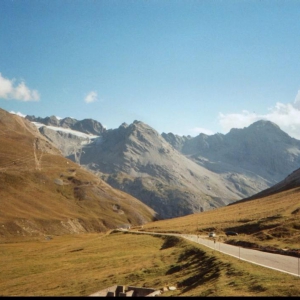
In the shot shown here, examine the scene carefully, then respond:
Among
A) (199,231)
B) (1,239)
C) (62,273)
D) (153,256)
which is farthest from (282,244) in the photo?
(1,239)

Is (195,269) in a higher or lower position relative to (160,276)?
higher

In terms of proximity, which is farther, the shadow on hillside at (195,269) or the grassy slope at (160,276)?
the shadow on hillside at (195,269)

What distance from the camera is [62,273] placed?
58.1 m

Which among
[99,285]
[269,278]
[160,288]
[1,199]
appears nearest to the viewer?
[269,278]

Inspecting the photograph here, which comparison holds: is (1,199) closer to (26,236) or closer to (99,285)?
(26,236)

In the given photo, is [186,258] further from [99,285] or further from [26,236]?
[26,236]

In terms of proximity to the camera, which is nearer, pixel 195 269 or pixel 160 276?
pixel 195 269

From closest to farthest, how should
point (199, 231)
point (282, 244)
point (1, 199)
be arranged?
point (282, 244)
point (199, 231)
point (1, 199)

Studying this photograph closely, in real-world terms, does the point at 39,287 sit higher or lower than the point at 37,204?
lower

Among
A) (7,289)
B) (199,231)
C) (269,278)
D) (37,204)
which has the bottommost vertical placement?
(7,289)

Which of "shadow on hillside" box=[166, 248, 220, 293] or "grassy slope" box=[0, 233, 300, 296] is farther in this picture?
"shadow on hillside" box=[166, 248, 220, 293]

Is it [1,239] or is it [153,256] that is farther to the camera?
[1,239]

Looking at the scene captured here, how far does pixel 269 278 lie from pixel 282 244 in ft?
91.7

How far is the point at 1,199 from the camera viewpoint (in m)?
186
